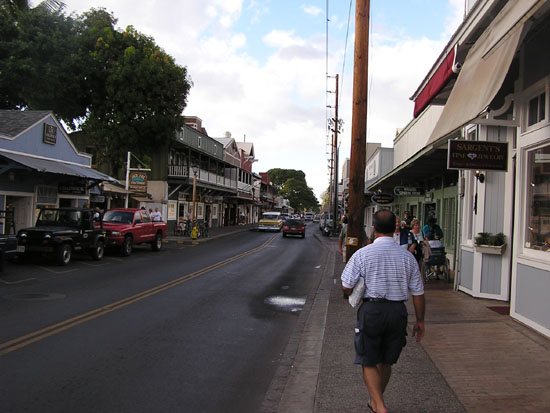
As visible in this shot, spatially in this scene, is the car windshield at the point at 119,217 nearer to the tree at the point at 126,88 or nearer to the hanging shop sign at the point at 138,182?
the hanging shop sign at the point at 138,182

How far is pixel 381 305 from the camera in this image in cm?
368

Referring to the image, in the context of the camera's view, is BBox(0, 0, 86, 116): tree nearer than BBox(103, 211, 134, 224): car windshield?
No

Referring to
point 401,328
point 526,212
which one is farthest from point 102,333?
point 526,212

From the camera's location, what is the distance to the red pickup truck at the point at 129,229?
57.5 ft

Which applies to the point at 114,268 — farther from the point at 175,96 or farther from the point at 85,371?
the point at 175,96

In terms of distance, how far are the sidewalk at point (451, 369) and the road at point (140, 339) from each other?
71 centimetres

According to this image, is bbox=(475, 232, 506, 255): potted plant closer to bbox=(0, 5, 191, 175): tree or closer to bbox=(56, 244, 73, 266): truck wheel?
bbox=(56, 244, 73, 266): truck wheel

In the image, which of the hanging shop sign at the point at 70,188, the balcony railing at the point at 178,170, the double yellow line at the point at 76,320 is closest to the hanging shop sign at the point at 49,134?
the hanging shop sign at the point at 70,188

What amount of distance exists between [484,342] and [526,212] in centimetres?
208

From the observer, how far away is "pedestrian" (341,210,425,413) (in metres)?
3.66

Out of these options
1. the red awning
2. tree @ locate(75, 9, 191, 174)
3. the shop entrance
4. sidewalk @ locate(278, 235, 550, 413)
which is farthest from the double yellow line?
tree @ locate(75, 9, 191, 174)

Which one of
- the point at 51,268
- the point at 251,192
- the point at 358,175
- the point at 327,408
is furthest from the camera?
the point at 251,192

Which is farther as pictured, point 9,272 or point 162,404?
point 9,272

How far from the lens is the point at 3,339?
6.04 meters
